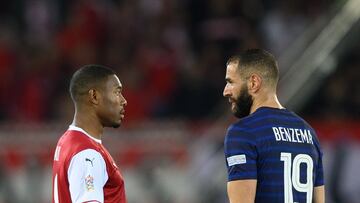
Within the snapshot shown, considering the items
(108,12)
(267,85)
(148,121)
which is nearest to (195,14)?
(108,12)

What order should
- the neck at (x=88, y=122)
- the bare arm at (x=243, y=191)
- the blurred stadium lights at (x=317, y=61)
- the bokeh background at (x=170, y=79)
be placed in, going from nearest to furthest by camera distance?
the bare arm at (x=243, y=191) → the neck at (x=88, y=122) → the blurred stadium lights at (x=317, y=61) → the bokeh background at (x=170, y=79)

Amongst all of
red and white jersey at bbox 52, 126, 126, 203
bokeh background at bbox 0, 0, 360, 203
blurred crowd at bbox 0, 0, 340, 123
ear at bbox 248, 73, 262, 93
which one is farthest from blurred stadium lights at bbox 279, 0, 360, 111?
red and white jersey at bbox 52, 126, 126, 203

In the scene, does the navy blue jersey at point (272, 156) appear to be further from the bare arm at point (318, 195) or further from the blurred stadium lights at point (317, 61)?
the blurred stadium lights at point (317, 61)

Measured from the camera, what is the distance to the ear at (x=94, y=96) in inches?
256

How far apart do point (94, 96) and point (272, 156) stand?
1.17m

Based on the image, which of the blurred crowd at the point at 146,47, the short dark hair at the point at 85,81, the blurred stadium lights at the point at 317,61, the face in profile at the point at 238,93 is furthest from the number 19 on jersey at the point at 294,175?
the blurred crowd at the point at 146,47

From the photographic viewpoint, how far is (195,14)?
14617mm

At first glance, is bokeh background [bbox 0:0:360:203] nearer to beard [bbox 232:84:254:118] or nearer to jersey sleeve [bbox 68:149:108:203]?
beard [bbox 232:84:254:118]

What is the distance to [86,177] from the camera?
6176mm

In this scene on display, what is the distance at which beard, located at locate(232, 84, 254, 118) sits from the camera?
6352 mm

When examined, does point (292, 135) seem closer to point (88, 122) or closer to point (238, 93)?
point (238, 93)

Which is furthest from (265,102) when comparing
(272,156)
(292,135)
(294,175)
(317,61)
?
(317,61)

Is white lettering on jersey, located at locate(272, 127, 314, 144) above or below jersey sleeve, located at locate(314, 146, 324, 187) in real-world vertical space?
above

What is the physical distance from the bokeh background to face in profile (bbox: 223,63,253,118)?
5.51 meters
